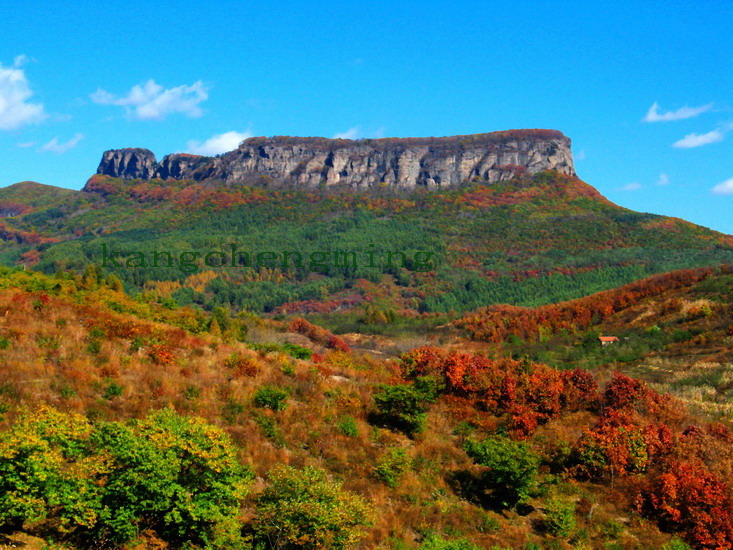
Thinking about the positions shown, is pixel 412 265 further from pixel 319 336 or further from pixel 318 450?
pixel 318 450

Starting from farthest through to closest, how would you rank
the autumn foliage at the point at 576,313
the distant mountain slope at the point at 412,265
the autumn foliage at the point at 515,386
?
the distant mountain slope at the point at 412,265 < the autumn foliage at the point at 576,313 < the autumn foliage at the point at 515,386

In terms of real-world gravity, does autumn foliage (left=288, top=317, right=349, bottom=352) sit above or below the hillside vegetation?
below

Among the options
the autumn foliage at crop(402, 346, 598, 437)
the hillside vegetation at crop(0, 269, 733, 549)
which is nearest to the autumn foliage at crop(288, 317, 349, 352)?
the autumn foliage at crop(402, 346, 598, 437)

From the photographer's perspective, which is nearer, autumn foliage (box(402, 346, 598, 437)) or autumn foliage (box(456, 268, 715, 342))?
autumn foliage (box(402, 346, 598, 437))

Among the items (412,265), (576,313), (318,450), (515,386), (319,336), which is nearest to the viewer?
(318,450)

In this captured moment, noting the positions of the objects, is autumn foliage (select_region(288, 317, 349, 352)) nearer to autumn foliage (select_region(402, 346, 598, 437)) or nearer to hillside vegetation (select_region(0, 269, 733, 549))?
autumn foliage (select_region(402, 346, 598, 437))

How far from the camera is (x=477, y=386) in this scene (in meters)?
25.3

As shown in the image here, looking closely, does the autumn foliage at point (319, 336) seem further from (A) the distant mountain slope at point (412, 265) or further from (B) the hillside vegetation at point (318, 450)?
(A) the distant mountain slope at point (412, 265)

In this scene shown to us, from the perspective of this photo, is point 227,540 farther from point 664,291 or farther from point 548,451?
point 664,291

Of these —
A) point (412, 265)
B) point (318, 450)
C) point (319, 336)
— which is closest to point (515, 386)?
point (318, 450)

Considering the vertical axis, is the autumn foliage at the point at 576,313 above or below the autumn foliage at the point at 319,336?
above

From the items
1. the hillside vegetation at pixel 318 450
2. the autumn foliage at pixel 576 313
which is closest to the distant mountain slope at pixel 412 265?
the autumn foliage at pixel 576 313

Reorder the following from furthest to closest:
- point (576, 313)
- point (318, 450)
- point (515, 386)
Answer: point (576, 313), point (515, 386), point (318, 450)

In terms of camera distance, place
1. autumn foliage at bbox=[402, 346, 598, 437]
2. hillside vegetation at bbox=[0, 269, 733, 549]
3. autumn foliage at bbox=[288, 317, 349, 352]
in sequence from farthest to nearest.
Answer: autumn foliage at bbox=[288, 317, 349, 352] → autumn foliage at bbox=[402, 346, 598, 437] → hillside vegetation at bbox=[0, 269, 733, 549]
